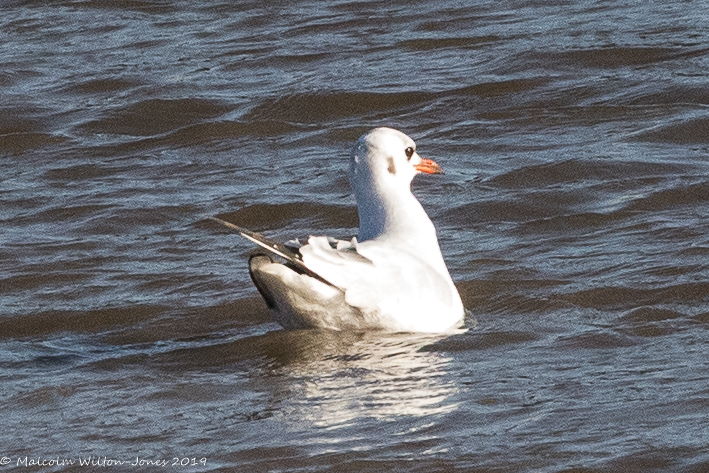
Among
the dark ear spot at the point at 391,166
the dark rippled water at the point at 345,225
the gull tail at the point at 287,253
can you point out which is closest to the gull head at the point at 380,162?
the dark ear spot at the point at 391,166

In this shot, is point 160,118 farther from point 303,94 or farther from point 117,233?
point 117,233

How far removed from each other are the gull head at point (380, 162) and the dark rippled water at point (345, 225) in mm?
762

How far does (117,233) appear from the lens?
9.48 metres

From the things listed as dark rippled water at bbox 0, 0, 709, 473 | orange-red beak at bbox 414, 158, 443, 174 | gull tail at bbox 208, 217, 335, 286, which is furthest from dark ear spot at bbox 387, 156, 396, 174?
gull tail at bbox 208, 217, 335, 286

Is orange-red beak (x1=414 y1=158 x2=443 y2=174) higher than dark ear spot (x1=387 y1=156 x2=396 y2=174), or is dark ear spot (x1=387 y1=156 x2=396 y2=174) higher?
dark ear spot (x1=387 y1=156 x2=396 y2=174)

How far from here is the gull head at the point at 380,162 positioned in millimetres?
7949

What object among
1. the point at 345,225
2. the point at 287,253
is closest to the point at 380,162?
the point at 287,253

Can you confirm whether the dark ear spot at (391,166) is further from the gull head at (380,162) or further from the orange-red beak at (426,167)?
Answer: the orange-red beak at (426,167)

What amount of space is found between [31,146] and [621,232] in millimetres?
4923

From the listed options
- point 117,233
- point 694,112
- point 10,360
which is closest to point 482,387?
point 10,360

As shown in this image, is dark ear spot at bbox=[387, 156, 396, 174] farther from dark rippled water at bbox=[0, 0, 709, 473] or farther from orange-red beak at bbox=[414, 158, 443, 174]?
dark rippled water at bbox=[0, 0, 709, 473]

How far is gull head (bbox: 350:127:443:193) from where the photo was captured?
7949 mm

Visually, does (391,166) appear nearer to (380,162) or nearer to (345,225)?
(380,162)

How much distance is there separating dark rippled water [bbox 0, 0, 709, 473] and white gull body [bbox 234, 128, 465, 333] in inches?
6.0
